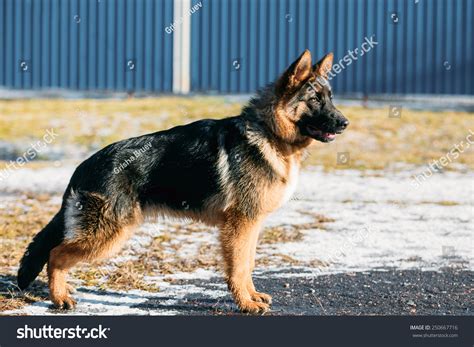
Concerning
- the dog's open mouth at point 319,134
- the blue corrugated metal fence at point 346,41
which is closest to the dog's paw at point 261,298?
the dog's open mouth at point 319,134

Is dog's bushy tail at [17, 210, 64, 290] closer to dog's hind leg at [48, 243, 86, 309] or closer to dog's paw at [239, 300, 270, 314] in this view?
dog's hind leg at [48, 243, 86, 309]

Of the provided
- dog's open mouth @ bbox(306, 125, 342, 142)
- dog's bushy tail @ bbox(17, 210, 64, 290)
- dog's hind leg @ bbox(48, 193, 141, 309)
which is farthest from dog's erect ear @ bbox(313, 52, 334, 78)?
dog's bushy tail @ bbox(17, 210, 64, 290)

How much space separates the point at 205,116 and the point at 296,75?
858 centimetres

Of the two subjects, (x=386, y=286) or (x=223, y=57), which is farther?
(x=223, y=57)

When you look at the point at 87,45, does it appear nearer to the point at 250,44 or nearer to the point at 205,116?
the point at 250,44

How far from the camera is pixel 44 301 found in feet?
16.9

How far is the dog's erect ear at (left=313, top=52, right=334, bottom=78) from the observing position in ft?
17.0

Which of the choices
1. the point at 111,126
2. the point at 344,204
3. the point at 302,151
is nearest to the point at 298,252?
the point at 302,151

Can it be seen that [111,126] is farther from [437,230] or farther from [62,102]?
[437,230]

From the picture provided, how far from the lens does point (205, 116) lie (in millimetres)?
13656

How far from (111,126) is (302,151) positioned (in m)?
8.58

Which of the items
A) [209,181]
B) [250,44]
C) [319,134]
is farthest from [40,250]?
[250,44]

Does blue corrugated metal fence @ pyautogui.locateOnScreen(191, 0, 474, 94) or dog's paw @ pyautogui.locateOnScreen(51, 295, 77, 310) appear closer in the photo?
dog's paw @ pyautogui.locateOnScreen(51, 295, 77, 310)

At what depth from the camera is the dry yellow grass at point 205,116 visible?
12.0m
